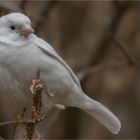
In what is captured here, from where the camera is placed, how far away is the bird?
422 centimetres

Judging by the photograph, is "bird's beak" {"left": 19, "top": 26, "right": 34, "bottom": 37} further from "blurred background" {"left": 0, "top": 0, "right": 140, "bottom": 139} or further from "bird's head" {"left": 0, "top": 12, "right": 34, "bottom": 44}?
"blurred background" {"left": 0, "top": 0, "right": 140, "bottom": 139}

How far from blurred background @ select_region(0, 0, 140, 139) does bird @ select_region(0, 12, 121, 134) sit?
1907mm

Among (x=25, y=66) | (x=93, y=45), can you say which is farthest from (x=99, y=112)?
(x=93, y=45)

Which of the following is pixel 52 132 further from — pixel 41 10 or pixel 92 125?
pixel 41 10

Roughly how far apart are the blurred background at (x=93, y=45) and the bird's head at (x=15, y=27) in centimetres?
186

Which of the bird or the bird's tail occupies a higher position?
the bird

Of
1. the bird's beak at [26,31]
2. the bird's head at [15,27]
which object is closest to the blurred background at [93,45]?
the bird's head at [15,27]

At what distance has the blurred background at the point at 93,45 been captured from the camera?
6.59 metres

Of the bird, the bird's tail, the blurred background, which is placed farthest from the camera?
the blurred background

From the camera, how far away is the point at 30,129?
356 cm

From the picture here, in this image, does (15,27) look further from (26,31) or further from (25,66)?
(25,66)

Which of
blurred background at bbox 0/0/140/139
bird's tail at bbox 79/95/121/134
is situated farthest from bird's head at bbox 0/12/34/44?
blurred background at bbox 0/0/140/139

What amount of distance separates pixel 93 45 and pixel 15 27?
8.50ft

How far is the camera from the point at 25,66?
4191mm
